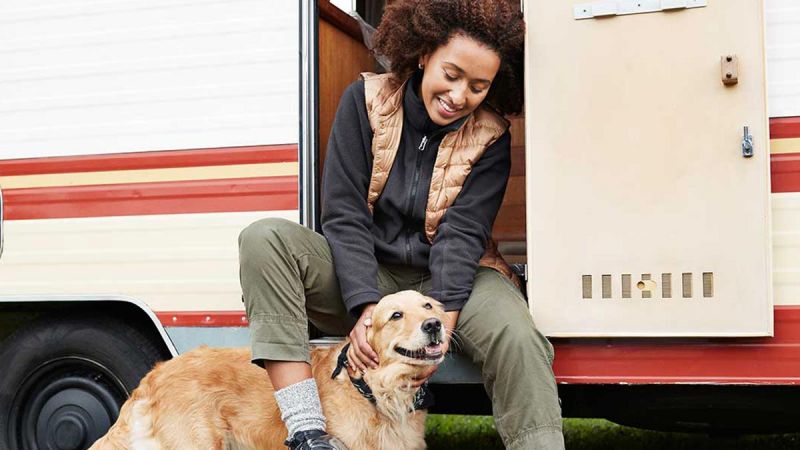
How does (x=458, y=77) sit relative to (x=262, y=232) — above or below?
above

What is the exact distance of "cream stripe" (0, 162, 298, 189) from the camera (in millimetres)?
3250

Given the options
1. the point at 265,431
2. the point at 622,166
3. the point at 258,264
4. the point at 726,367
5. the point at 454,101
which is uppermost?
the point at 454,101

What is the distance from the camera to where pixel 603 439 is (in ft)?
16.3

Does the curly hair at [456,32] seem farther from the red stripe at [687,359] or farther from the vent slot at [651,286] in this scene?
the red stripe at [687,359]

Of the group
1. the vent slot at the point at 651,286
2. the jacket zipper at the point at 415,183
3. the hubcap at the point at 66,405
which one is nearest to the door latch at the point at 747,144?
the vent slot at the point at 651,286

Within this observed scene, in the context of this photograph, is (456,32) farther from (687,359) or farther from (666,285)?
(687,359)

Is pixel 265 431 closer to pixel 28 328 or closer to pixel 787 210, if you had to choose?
pixel 28 328

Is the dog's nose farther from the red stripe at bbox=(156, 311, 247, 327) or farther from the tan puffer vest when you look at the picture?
the red stripe at bbox=(156, 311, 247, 327)

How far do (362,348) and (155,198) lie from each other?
1.09 m

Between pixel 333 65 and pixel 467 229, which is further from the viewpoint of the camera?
pixel 333 65

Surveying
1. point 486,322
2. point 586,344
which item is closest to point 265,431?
point 486,322

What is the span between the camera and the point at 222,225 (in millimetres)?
3289

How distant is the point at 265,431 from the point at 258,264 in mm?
594

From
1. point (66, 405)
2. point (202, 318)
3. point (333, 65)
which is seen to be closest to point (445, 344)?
point (202, 318)
